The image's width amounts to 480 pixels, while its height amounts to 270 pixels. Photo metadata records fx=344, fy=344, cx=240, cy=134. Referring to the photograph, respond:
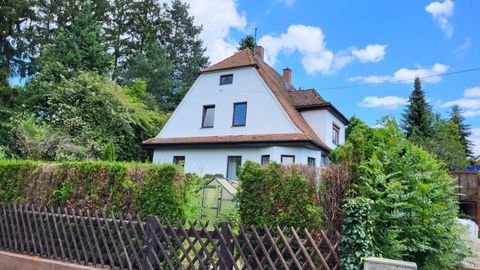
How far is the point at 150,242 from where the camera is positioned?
515 centimetres

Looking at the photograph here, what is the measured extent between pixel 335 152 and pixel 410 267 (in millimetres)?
2058

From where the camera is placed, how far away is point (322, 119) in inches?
674

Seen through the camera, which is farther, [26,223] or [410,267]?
[26,223]

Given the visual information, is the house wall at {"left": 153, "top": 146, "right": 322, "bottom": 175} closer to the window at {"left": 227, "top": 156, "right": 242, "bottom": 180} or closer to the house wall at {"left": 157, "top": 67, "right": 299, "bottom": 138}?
the window at {"left": 227, "top": 156, "right": 242, "bottom": 180}

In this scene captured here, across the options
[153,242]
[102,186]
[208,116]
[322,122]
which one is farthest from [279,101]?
[153,242]

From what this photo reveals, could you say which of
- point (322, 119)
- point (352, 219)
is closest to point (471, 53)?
point (322, 119)

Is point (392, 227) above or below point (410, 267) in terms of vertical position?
above

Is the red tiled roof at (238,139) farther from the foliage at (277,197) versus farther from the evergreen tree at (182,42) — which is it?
the evergreen tree at (182,42)

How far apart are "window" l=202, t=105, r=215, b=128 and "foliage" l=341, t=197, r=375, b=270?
13.6m

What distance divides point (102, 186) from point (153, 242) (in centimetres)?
190

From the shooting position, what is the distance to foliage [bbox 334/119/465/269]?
4.81 metres

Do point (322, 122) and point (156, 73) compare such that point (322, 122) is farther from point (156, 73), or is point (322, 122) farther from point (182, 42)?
point (182, 42)

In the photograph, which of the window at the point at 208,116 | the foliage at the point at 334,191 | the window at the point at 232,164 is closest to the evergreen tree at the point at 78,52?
the window at the point at 208,116

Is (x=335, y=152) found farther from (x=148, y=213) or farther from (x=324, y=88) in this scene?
(x=324, y=88)
